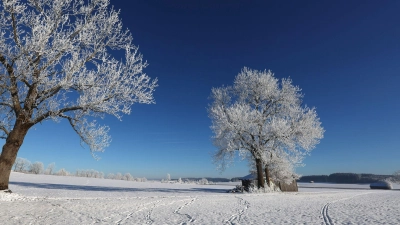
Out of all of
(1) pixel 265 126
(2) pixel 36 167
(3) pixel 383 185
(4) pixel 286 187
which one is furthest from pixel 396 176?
(2) pixel 36 167

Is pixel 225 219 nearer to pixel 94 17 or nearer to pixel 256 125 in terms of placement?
pixel 94 17

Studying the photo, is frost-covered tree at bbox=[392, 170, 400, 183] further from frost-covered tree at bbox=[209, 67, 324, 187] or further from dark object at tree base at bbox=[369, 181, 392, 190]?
A: frost-covered tree at bbox=[209, 67, 324, 187]

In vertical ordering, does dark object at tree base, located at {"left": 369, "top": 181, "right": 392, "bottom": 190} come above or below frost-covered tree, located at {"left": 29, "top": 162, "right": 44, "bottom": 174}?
below

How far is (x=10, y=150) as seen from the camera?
41.7 ft

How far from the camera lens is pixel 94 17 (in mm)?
14109

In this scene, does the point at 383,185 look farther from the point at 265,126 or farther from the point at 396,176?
the point at 265,126

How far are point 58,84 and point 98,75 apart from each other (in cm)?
211

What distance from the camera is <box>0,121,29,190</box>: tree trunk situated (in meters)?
12.6

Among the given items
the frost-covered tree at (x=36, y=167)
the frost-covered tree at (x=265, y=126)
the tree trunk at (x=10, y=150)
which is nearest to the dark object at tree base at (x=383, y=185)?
the frost-covered tree at (x=265, y=126)

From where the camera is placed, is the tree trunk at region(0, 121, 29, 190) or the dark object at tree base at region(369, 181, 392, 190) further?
the dark object at tree base at region(369, 181, 392, 190)

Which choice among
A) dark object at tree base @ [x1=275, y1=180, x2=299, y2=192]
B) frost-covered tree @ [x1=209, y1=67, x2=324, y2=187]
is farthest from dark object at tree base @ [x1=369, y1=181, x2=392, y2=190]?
frost-covered tree @ [x1=209, y1=67, x2=324, y2=187]

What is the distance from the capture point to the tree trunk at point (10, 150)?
496 inches

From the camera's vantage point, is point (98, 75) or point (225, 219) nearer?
point (225, 219)

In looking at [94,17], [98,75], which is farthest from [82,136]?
[94,17]
